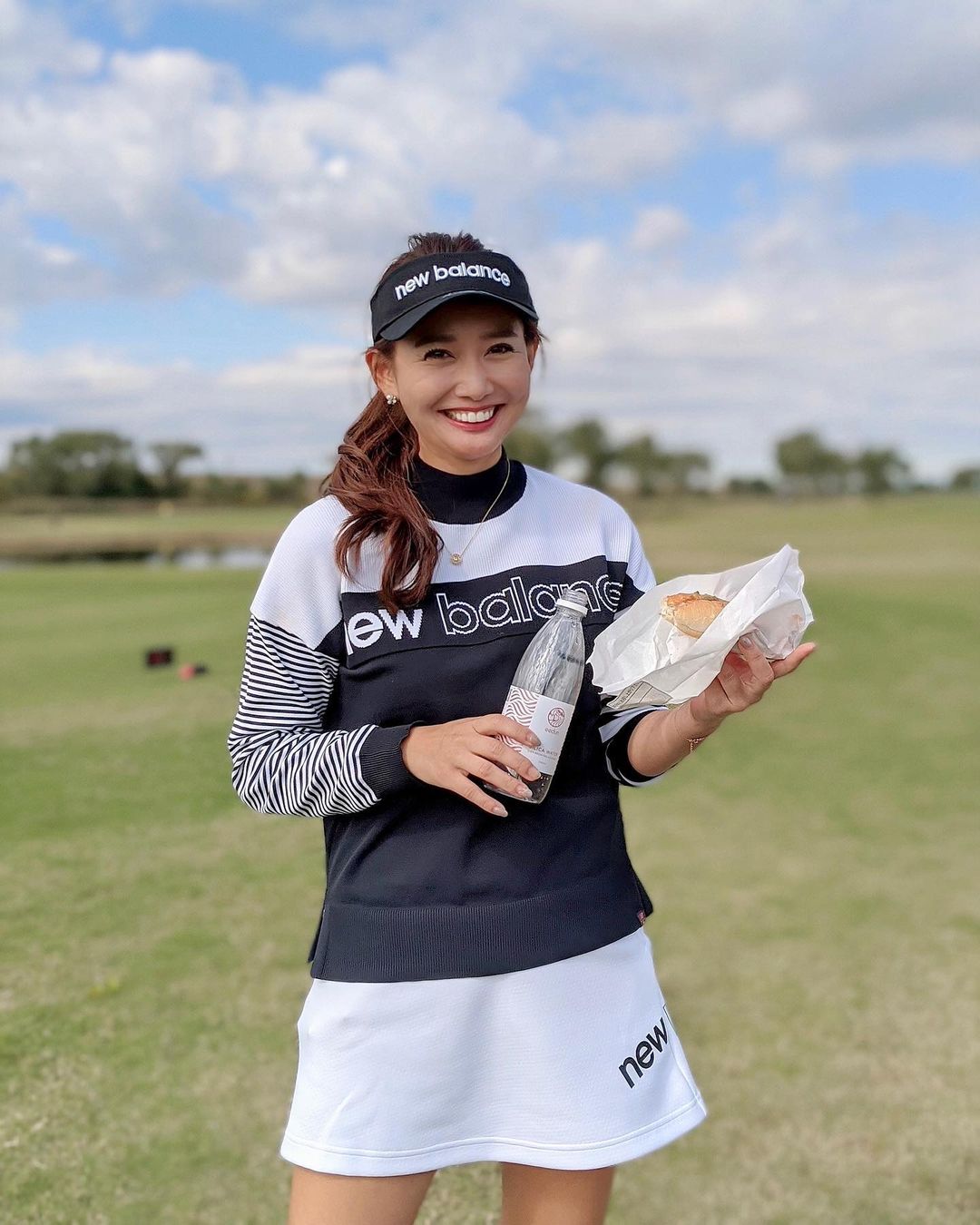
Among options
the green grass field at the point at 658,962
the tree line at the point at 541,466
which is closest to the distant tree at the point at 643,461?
the tree line at the point at 541,466

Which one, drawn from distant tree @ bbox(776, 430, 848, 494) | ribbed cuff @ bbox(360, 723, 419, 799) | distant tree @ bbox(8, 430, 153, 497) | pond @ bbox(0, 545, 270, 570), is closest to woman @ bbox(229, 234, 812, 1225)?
ribbed cuff @ bbox(360, 723, 419, 799)

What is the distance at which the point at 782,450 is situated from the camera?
8088cm

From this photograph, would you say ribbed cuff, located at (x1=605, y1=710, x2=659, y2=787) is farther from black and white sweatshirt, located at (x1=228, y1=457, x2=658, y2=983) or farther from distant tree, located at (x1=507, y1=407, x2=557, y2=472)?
distant tree, located at (x1=507, y1=407, x2=557, y2=472)

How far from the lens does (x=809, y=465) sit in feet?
262

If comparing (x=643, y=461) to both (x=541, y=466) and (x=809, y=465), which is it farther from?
(x=541, y=466)

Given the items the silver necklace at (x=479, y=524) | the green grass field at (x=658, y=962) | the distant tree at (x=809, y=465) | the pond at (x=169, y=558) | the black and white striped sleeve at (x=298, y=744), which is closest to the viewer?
the black and white striped sleeve at (x=298, y=744)

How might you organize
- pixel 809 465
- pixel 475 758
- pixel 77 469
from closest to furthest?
1. pixel 475 758
2. pixel 77 469
3. pixel 809 465

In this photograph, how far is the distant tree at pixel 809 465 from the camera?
79938 millimetres

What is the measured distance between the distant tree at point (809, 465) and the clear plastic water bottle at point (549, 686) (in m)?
80.8

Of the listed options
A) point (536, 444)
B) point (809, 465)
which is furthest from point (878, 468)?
point (536, 444)

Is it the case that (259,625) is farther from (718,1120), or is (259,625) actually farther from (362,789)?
(718,1120)

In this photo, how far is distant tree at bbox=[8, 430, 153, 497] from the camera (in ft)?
121

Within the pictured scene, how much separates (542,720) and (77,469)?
38.9 metres

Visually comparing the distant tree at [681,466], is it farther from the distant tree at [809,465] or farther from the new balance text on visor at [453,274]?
the new balance text on visor at [453,274]
